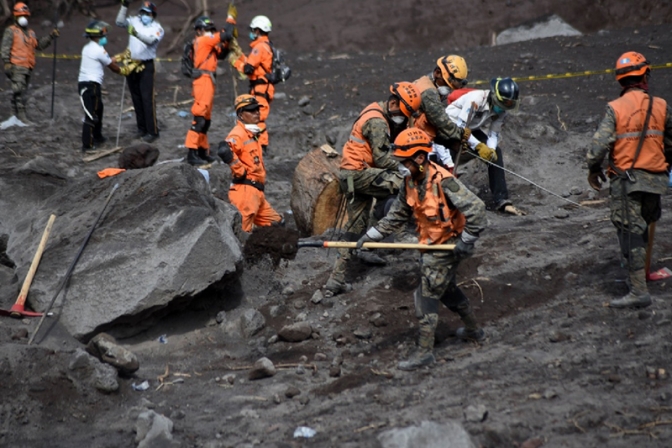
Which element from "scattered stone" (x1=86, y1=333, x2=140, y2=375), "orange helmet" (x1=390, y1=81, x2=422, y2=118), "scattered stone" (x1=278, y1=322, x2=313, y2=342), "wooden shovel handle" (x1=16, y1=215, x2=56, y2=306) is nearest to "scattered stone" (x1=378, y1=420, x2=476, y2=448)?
"scattered stone" (x1=278, y1=322, x2=313, y2=342)

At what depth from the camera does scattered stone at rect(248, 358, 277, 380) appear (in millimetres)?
6465

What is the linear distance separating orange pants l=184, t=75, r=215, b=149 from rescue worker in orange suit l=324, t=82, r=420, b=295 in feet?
13.9

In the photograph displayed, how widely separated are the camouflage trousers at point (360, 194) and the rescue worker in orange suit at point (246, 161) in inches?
56.3

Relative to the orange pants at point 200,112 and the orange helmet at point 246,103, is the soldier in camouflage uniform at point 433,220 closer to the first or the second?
the orange helmet at point 246,103

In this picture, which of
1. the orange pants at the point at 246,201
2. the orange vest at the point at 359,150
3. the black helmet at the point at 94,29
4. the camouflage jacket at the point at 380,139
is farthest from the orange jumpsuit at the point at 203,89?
the camouflage jacket at the point at 380,139

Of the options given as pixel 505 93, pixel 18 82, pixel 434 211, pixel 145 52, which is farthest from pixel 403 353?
pixel 18 82

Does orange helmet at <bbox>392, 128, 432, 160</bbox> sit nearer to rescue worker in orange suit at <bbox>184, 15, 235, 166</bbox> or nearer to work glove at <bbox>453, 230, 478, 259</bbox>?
work glove at <bbox>453, 230, 478, 259</bbox>

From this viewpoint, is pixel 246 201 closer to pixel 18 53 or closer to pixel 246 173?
pixel 246 173

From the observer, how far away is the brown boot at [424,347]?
6.20m

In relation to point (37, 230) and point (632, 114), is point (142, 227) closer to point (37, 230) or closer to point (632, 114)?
point (37, 230)

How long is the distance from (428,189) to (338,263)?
1990 millimetres

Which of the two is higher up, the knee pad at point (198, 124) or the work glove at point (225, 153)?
the work glove at point (225, 153)

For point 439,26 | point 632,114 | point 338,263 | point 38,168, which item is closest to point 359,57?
point 439,26

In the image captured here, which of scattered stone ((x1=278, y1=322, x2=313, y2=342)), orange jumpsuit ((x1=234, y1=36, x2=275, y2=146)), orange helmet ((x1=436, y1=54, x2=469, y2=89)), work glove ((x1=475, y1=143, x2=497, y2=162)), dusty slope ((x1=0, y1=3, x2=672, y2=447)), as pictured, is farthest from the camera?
orange jumpsuit ((x1=234, y1=36, x2=275, y2=146))
